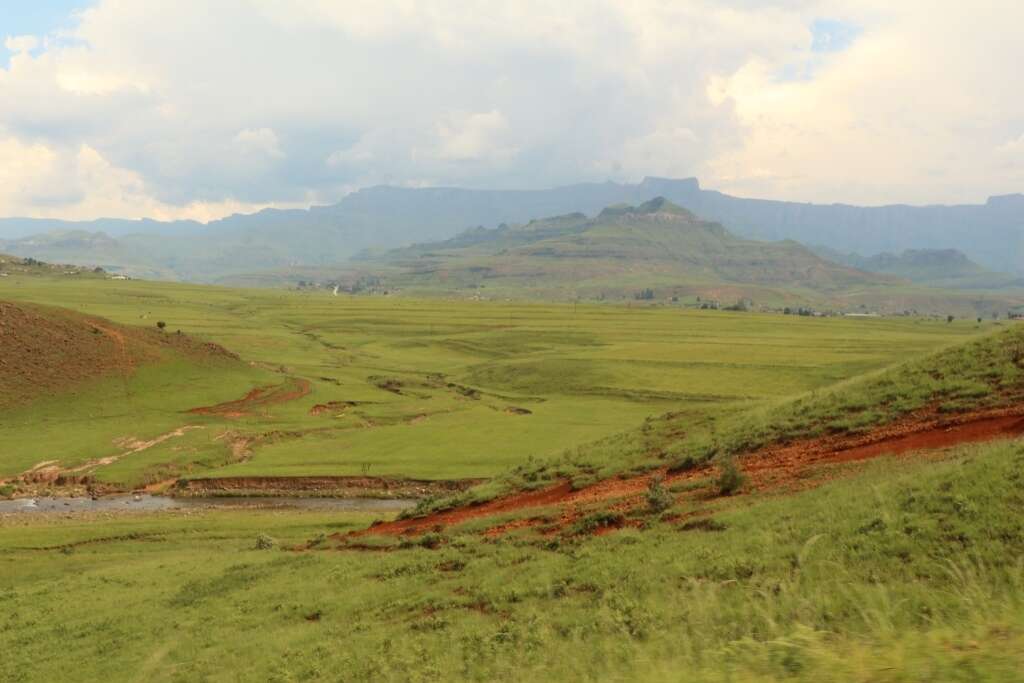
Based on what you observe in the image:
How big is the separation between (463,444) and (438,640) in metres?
46.5

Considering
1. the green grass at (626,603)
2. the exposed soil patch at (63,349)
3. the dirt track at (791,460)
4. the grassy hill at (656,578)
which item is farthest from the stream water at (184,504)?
the exposed soil patch at (63,349)

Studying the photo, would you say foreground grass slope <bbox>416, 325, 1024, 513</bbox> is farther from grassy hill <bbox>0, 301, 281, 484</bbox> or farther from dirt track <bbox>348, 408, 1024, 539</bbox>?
grassy hill <bbox>0, 301, 281, 484</bbox>

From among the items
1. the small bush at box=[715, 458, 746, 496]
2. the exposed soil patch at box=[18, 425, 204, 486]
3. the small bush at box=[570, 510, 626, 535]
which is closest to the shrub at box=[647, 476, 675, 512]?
the small bush at box=[570, 510, 626, 535]

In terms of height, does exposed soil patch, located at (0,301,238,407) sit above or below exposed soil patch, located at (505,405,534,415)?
above

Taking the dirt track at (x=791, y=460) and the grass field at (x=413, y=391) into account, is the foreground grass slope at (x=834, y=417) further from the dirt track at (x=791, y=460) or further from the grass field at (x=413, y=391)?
the grass field at (x=413, y=391)

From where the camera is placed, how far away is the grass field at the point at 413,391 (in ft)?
195

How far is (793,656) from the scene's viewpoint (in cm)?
755

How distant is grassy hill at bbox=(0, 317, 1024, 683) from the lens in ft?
30.4

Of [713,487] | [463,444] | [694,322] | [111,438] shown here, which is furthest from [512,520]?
[694,322]

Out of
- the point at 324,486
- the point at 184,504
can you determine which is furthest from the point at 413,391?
the point at 184,504

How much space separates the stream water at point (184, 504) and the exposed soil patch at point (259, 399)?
2291cm

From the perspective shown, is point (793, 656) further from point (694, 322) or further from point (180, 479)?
point (694, 322)

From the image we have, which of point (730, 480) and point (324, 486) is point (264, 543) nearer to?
point (730, 480)

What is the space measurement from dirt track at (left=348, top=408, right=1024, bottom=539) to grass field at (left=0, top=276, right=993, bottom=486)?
13.3 meters
